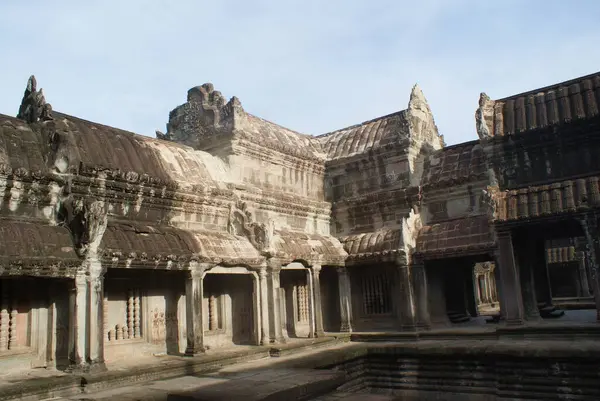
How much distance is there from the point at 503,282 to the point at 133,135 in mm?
11360

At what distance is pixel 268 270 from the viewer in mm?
15648

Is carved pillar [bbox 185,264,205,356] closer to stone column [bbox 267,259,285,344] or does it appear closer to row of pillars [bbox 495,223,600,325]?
stone column [bbox 267,259,285,344]

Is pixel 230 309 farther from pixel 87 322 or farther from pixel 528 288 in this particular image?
pixel 528 288

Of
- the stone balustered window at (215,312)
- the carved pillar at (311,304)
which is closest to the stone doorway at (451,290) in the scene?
the carved pillar at (311,304)

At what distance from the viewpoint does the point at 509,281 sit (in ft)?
50.9

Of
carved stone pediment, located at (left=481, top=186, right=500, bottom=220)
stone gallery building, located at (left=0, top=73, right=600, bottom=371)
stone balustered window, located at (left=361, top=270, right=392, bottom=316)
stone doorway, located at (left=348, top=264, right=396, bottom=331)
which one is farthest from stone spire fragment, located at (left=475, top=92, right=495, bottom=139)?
stone balustered window, located at (left=361, top=270, right=392, bottom=316)

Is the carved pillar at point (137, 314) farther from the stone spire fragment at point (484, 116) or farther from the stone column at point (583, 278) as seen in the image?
the stone column at point (583, 278)

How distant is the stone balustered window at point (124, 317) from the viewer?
13086 millimetres

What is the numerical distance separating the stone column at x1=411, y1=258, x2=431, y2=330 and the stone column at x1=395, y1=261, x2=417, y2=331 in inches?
5.0

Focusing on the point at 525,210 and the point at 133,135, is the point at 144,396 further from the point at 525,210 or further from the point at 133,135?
the point at 525,210

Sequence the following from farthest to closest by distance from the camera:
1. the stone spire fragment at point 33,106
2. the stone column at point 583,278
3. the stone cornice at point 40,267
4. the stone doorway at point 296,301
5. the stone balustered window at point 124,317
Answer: the stone column at point 583,278 → the stone doorway at point 296,301 → the stone balustered window at point 124,317 → the stone spire fragment at point 33,106 → the stone cornice at point 40,267

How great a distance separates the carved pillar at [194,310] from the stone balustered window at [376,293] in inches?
292

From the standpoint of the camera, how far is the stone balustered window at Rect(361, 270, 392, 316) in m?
18.8

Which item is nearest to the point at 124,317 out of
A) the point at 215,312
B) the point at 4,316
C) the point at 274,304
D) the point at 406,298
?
the point at 4,316
